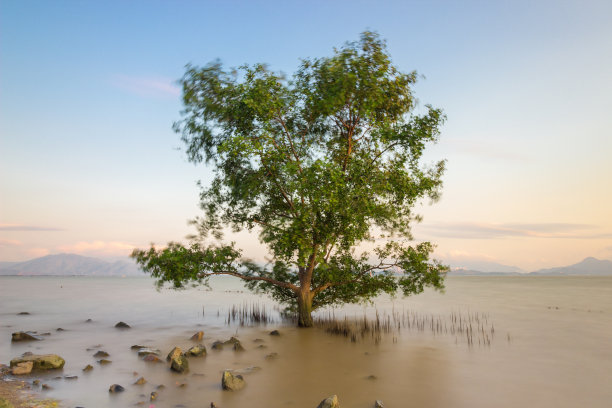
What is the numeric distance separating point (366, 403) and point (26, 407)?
26.2 ft

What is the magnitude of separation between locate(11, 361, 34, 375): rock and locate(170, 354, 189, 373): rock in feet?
13.5

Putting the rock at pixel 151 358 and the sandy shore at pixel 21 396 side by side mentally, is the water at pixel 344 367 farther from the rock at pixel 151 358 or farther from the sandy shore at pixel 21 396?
the sandy shore at pixel 21 396

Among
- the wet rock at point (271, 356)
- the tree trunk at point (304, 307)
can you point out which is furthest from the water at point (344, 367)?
the tree trunk at point (304, 307)

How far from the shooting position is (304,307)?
70.8 ft

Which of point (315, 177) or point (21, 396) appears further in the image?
point (315, 177)

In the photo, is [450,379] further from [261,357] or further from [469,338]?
[469,338]

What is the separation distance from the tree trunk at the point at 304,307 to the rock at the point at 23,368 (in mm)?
12556

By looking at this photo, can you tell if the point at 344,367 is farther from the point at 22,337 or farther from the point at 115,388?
the point at 22,337

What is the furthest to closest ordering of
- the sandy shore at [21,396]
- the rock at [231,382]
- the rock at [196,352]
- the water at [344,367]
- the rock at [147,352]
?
1. the rock at [147,352]
2. the rock at [196,352]
3. the rock at [231,382]
4. the water at [344,367]
5. the sandy shore at [21,396]

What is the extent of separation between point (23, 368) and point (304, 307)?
1305 cm

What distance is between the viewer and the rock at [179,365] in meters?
12.4

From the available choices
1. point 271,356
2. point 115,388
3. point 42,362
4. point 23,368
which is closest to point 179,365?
point 115,388

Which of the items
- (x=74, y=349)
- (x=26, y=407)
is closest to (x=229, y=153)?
(x=74, y=349)

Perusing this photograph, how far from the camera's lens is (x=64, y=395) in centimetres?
989
